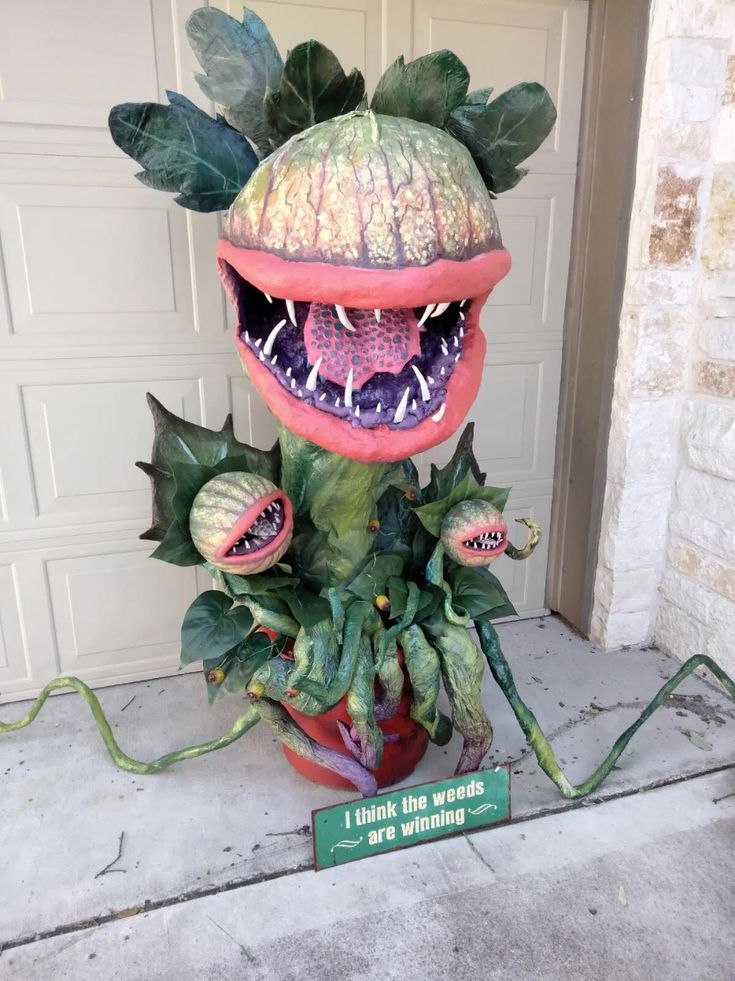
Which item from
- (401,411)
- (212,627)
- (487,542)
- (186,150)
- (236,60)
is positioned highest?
(236,60)

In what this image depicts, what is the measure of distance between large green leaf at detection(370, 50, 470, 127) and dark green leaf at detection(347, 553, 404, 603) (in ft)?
2.29

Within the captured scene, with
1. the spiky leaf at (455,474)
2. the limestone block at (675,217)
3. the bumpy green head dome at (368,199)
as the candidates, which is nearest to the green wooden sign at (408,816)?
the spiky leaf at (455,474)

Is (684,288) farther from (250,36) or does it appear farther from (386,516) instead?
(250,36)

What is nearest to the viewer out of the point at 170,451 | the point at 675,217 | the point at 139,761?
the point at 170,451

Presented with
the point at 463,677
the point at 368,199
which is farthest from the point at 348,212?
the point at 463,677

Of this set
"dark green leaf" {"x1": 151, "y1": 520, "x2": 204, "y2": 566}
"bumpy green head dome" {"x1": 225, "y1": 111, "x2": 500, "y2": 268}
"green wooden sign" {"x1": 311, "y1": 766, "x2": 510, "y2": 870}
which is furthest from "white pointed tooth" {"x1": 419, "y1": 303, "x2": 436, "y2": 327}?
"green wooden sign" {"x1": 311, "y1": 766, "x2": 510, "y2": 870}

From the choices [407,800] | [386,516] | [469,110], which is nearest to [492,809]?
[407,800]

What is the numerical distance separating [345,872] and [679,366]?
132 centimetres

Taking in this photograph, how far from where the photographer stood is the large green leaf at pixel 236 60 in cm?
102

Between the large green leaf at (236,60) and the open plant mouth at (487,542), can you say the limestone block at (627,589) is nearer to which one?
the open plant mouth at (487,542)

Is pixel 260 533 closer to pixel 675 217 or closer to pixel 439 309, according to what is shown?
pixel 439 309

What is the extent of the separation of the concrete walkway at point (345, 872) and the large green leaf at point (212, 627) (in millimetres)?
363

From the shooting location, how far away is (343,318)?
962 mm

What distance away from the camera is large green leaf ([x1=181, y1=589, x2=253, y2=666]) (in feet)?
3.71
